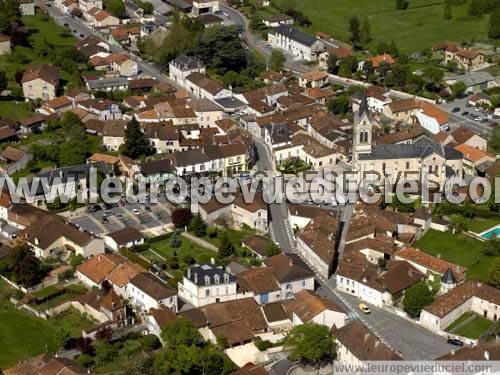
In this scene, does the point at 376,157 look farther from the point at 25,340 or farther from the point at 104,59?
the point at 104,59

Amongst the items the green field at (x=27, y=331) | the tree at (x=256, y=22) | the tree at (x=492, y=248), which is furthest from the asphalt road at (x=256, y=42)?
the green field at (x=27, y=331)

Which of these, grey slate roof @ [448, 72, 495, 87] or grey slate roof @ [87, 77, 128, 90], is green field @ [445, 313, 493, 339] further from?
grey slate roof @ [87, 77, 128, 90]

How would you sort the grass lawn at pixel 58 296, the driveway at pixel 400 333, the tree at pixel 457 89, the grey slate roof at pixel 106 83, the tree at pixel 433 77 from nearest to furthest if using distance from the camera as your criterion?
1. the driveway at pixel 400 333
2. the grass lawn at pixel 58 296
3. the grey slate roof at pixel 106 83
4. the tree at pixel 457 89
5. the tree at pixel 433 77

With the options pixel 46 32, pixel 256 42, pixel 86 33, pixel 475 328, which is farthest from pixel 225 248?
pixel 86 33

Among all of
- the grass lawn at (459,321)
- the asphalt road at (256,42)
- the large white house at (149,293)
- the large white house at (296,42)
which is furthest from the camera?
the large white house at (296,42)

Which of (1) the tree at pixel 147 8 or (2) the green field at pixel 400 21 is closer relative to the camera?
(2) the green field at pixel 400 21

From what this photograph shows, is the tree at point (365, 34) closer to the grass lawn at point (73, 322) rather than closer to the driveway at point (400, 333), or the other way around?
the driveway at point (400, 333)

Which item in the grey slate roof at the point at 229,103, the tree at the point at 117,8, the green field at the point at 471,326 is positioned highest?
the green field at the point at 471,326
